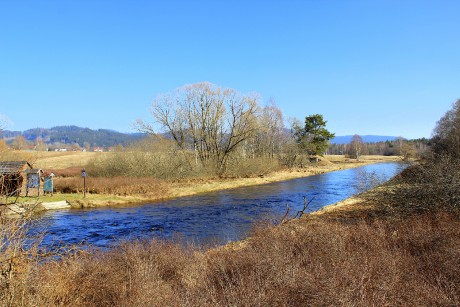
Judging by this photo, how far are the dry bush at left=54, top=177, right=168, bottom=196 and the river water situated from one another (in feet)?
11.4

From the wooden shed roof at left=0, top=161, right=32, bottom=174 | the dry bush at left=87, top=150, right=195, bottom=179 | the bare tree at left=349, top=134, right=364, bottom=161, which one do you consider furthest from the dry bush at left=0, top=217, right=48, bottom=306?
the bare tree at left=349, top=134, right=364, bottom=161

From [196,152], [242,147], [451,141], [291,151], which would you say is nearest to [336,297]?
[451,141]

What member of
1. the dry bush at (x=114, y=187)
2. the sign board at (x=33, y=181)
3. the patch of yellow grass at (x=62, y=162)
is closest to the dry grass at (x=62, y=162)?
the patch of yellow grass at (x=62, y=162)

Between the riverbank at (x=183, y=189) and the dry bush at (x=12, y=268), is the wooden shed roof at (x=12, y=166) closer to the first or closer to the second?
the riverbank at (x=183, y=189)

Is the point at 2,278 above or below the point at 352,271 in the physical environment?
above

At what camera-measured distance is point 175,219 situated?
70.1 feet

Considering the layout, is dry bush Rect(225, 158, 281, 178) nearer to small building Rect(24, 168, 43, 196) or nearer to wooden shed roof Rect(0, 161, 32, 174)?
small building Rect(24, 168, 43, 196)

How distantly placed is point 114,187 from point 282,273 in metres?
28.0

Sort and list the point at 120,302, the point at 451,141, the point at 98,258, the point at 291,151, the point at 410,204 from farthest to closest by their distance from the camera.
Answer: the point at 291,151 < the point at 451,141 < the point at 410,204 < the point at 98,258 < the point at 120,302

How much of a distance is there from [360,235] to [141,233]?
11088 mm

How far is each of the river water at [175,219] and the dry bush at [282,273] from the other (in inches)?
201

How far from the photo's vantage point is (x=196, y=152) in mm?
47281

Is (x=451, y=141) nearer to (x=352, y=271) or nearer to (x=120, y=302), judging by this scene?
(x=352, y=271)

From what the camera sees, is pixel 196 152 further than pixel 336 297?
Yes
